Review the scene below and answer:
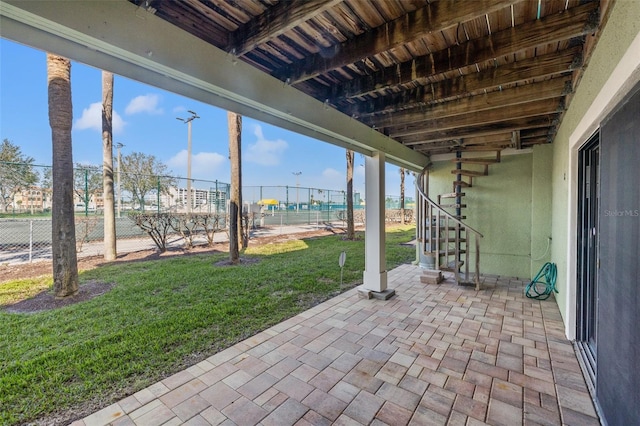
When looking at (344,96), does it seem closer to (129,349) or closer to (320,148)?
(129,349)

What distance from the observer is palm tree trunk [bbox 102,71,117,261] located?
620cm

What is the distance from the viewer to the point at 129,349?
2549 millimetres

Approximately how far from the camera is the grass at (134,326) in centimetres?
200

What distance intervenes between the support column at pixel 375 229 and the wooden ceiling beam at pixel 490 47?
4.91 ft

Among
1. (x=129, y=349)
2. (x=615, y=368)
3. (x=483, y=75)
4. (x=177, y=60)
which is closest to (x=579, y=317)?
(x=615, y=368)

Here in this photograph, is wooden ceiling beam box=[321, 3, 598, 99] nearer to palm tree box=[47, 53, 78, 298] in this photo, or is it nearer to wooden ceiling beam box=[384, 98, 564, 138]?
wooden ceiling beam box=[384, 98, 564, 138]

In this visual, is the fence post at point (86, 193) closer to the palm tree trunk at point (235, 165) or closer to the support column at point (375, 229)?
the palm tree trunk at point (235, 165)

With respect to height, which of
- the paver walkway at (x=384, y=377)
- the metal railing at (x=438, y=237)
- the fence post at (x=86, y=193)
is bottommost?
the paver walkway at (x=384, y=377)

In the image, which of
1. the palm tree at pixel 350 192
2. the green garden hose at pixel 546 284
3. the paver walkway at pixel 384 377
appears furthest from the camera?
the palm tree at pixel 350 192

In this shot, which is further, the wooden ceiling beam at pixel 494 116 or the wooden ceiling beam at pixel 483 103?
the wooden ceiling beam at pixel 494 116

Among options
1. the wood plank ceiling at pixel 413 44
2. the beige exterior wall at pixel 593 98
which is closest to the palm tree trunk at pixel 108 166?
the wood plank ceiling at pixel 413 44

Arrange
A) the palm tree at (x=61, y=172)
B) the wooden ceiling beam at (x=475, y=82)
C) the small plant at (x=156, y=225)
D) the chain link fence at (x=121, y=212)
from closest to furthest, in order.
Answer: the wooden ceiling beam at (x=475, y=82)
the palm tree at (x=61, y=172)
the chain link fence at (x=121, y=212)
the small plant at (x=156, y=225)

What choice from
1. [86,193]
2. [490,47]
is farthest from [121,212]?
[490,47]

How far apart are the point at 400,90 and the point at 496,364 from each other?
2.77 metres
